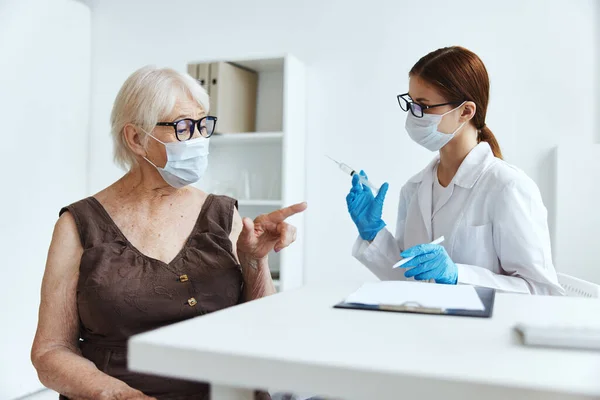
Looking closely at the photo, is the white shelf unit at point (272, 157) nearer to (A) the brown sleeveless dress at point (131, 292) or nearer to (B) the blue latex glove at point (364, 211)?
(B) the blue latex glove at point (364, 211)

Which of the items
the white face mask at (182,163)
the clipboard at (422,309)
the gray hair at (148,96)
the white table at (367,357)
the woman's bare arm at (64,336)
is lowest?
the woman's bare arm at (64,336)

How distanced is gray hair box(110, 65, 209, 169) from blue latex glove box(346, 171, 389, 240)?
62 centimetres

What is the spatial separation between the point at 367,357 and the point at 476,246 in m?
1.12

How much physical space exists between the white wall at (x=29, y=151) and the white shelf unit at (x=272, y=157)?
859mm

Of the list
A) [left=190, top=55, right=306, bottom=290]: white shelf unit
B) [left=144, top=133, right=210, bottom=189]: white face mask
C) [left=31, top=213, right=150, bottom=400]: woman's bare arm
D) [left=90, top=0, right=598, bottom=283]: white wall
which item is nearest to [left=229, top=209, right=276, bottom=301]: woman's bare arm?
[left=144, top=133, right=210, bottom=189]: white face mask

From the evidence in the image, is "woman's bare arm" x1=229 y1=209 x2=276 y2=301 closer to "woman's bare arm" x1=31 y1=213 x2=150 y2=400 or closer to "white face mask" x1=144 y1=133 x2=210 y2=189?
"white face mask" x1=144 y1=133 x2=210 y2=189

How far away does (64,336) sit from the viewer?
1344mm

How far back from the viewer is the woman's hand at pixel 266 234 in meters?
1.29

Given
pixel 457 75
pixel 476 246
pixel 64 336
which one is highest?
pixel 457 75

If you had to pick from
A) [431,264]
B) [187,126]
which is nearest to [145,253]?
[187,126]

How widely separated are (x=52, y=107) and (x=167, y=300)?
2.38m

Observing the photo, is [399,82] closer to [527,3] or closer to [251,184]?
[527,3]

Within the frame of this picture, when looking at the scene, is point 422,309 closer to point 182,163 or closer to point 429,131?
point 182,163

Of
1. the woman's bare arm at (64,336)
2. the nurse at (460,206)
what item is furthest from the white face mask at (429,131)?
the woman's bare arm at (64,336)
